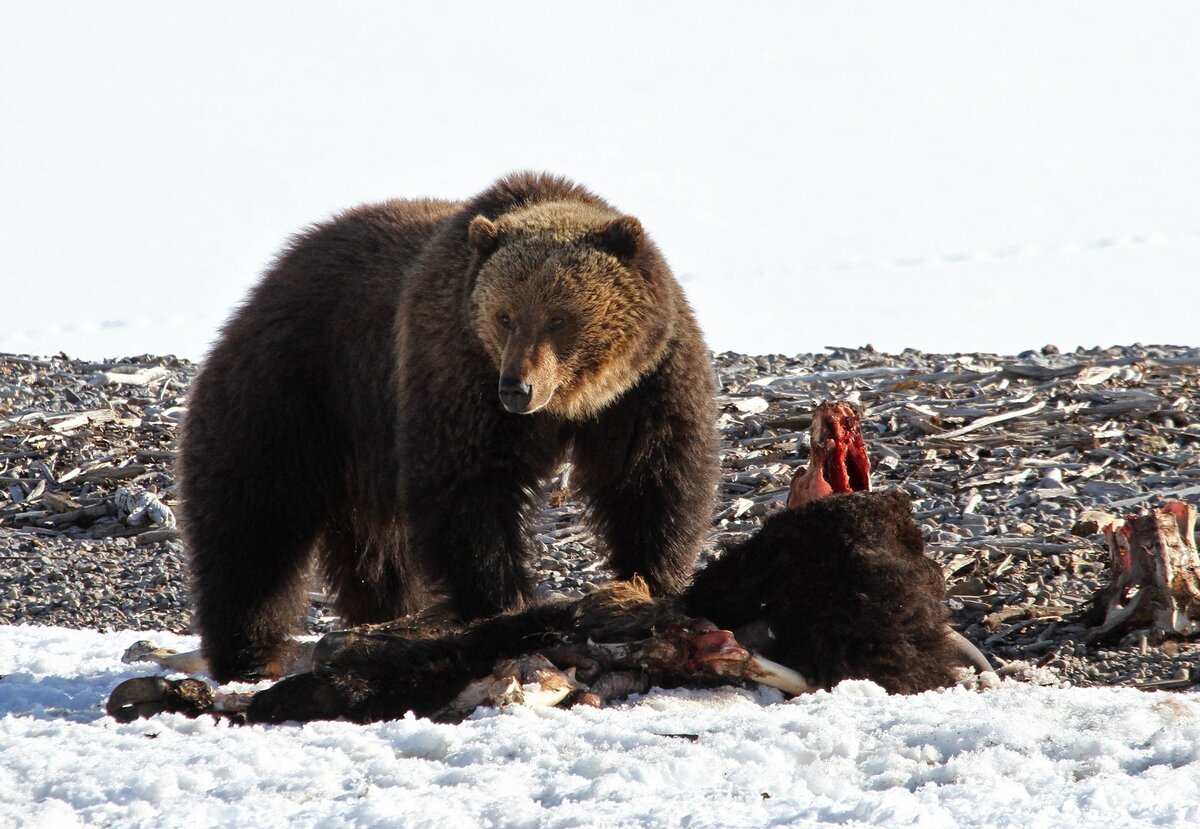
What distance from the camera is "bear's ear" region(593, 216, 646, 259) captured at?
5.75 meters

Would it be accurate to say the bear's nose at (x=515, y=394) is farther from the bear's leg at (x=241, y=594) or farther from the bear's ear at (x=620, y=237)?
the bear's leg at (x=241, y=594)

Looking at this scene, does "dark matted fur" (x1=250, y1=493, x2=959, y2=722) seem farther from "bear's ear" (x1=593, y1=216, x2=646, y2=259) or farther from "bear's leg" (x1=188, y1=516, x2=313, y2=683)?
"bear's leg" (x1=188, y1=516, x2=313, y2=683)

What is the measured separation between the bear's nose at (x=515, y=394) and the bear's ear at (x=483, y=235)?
2.34ft

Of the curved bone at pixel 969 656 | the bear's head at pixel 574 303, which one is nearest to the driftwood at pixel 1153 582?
the curved bone at pixel 969 656

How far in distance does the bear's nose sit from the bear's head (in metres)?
0.20

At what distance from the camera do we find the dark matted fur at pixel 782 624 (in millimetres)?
4473

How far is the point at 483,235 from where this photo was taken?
18.5 feet

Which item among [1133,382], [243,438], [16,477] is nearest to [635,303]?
[243,438]

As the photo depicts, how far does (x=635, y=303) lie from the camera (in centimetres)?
573

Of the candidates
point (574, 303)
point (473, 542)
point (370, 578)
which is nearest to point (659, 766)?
point (473, 542)

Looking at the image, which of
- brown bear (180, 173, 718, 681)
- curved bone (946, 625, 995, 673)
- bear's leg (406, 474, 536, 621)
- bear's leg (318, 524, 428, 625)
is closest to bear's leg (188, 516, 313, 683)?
brown bear (180, 173, 718, 681)

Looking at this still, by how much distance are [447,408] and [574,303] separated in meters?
0.69

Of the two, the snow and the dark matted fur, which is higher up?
the dark matted fur

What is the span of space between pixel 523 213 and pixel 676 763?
2.99 m
